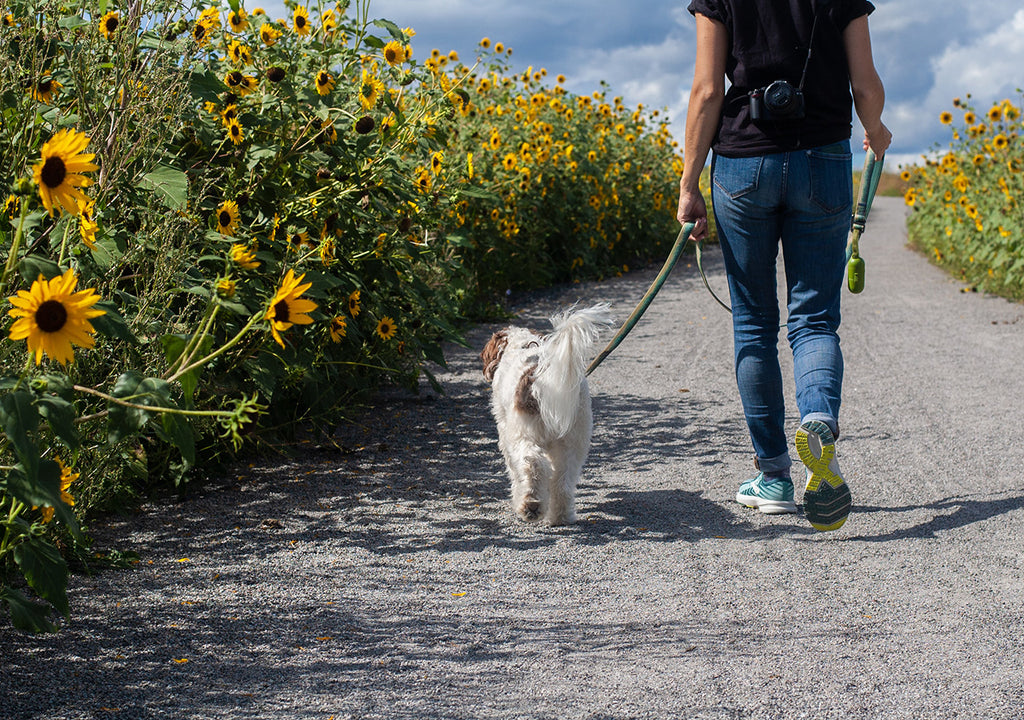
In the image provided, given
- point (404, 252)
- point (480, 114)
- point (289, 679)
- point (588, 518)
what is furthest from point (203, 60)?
point (480, 114)

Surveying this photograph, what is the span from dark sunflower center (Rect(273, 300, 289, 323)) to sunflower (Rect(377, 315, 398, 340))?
2.71m

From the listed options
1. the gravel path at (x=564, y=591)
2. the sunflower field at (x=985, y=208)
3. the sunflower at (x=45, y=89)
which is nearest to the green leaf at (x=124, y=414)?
the gravel path at (x=564, y=591)

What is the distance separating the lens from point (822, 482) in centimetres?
353

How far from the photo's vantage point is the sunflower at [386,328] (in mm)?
4887

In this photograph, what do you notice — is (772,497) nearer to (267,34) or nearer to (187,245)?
(187,245)

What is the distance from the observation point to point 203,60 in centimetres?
431

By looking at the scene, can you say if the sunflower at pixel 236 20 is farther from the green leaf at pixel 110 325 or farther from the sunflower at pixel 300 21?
the green leaf at pixel 110 325

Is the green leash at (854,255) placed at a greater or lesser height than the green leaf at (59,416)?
greater

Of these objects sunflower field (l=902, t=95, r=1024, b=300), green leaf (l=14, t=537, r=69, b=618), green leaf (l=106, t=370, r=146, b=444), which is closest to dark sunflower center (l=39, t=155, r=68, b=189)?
green leaf (l=106, t=370, r=146, b=444)

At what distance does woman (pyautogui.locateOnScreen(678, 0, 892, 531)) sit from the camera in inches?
141

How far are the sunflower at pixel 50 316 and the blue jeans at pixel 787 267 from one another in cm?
243

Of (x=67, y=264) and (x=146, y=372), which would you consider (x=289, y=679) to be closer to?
(x=146, y=372)

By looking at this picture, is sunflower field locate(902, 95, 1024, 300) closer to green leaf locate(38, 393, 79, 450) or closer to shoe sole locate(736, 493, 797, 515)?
shoe sole locate(736, 493, 797, 515)

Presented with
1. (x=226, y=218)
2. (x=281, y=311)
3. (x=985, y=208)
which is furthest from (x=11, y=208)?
(x=985, y=208)
